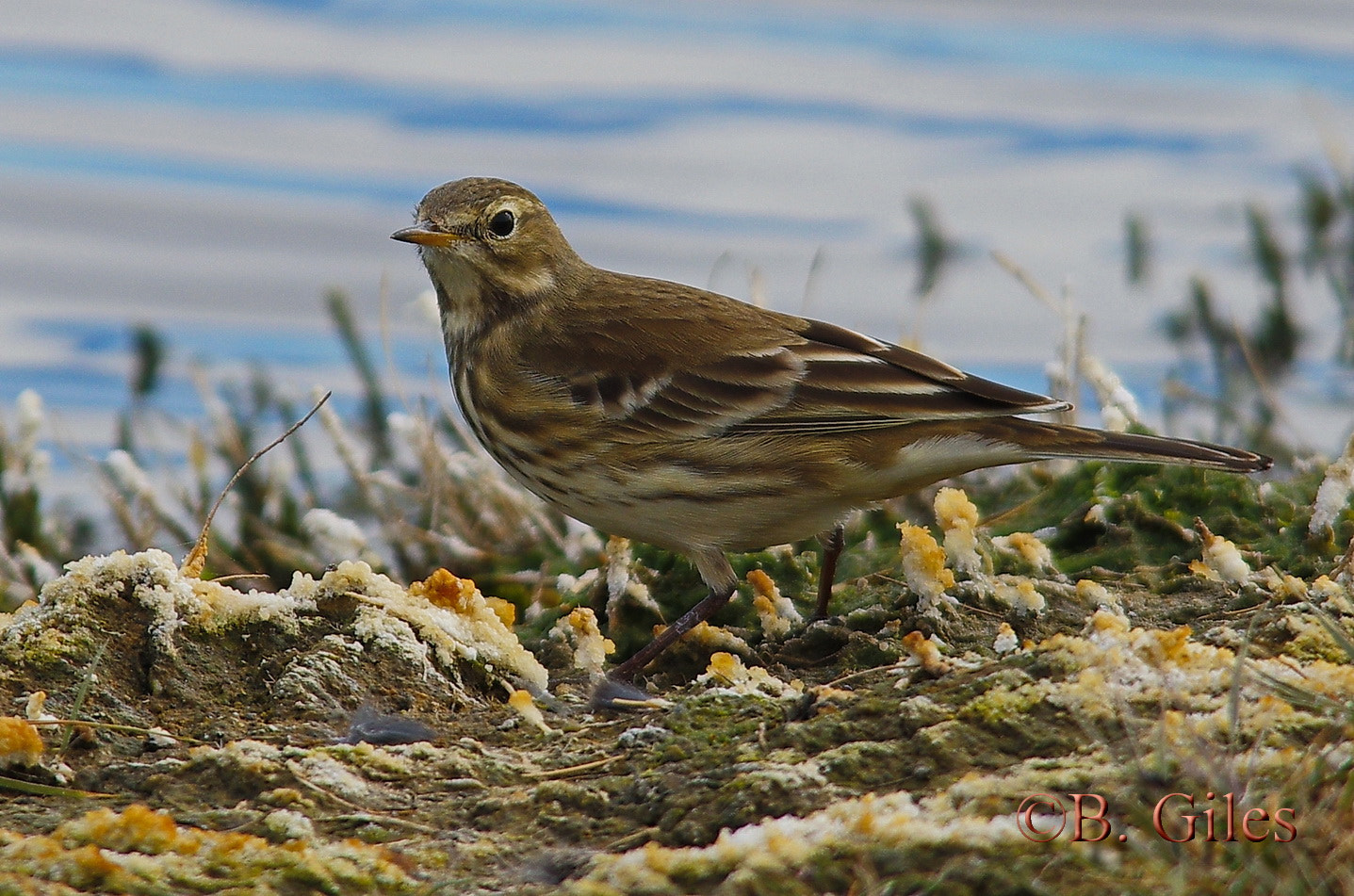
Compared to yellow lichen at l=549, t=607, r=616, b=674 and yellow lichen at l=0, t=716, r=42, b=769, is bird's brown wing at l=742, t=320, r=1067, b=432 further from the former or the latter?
yellow lichen at l=0, t=716, r=42, b=769

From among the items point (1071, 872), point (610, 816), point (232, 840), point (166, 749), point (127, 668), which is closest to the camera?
point (1071, 872)

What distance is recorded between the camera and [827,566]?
4797mm

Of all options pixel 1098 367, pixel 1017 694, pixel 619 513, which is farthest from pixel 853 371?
pixel 1017 694

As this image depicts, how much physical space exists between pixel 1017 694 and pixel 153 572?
2074 millimetres

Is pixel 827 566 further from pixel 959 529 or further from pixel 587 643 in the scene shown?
pixel 587 643

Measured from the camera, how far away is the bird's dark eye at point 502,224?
5738 mm

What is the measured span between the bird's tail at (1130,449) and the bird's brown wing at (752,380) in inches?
4.2

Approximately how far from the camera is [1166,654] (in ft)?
10.7

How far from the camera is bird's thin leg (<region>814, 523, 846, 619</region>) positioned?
4.71m

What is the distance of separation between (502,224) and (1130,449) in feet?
7.87

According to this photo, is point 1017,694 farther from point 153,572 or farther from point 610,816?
point 153,572

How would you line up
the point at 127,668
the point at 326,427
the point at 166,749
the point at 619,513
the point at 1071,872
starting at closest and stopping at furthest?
the point at 1071,872
the point at 166,749
the point at 127,668
the point at 619,513
the point at 326,427

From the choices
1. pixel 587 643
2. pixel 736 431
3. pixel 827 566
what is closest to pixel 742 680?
pixel 587 643

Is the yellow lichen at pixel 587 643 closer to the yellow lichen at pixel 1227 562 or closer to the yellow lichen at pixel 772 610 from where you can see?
the yellow lichen at pixel 772 610
